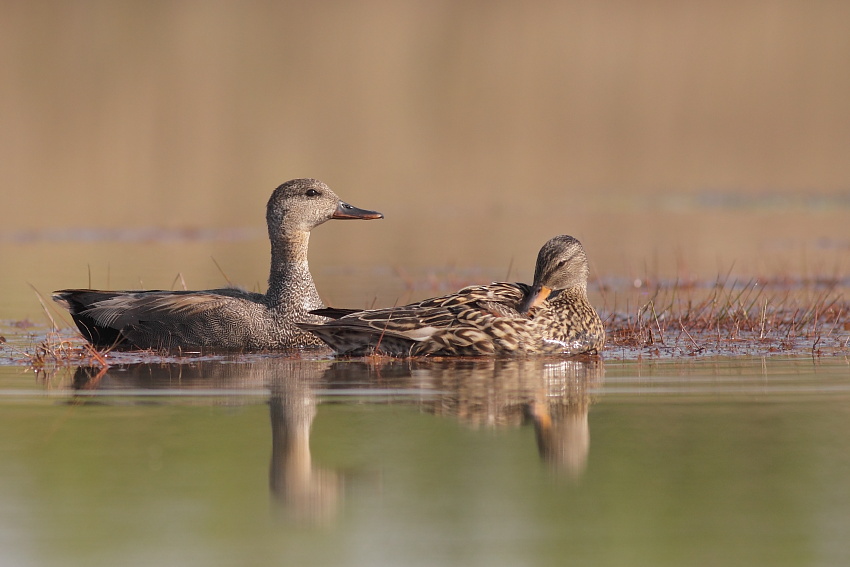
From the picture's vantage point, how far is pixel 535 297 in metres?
10.5

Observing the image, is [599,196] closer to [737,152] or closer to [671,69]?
[737,152]

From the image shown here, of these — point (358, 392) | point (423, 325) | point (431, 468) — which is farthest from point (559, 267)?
point (431, 468)

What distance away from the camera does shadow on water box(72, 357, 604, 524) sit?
6.50 meters

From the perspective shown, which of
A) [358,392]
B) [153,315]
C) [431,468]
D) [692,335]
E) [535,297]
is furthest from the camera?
[692,335]

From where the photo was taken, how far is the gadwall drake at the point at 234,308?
10953mm

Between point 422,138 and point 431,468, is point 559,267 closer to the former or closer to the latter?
point 431,468

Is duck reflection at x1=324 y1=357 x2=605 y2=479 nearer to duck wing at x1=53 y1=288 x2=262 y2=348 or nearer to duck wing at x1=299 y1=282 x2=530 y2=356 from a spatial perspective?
duck wing at x1=299 y1=282 x2=530 y2=356

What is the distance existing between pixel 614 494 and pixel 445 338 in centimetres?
408

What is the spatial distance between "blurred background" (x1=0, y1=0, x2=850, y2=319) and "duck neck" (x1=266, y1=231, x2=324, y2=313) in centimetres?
221

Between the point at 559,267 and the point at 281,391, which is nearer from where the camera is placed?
the point at 281,391

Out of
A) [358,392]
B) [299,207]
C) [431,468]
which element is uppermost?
[299,207]

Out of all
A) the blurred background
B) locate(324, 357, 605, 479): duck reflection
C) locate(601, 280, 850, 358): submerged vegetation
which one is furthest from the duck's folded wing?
locate(601, 280, 850, 358): submerged vegetation

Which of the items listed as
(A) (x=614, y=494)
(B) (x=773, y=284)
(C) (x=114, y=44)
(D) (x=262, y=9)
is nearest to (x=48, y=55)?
(C) (x=114, y=44)

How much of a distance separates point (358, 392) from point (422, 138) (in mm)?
45026
